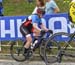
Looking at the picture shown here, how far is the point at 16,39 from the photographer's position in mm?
11812

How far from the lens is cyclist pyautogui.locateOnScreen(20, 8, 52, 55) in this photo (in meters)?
10.7

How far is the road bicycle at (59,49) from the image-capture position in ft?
33.6

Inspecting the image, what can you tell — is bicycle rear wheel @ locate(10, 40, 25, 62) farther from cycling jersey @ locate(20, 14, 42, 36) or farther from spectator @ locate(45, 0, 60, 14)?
spectator @ locate(45, 0, 60, 14)

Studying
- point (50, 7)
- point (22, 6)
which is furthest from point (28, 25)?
point (22, 6)

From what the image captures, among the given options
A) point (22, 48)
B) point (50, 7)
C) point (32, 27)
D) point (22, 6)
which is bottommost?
point (22, 48)

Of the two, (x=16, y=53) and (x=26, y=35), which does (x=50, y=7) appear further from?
(x=16, y=53)

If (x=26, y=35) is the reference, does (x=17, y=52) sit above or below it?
below

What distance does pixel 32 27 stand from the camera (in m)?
10.9

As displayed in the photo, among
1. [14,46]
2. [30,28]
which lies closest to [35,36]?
[30,28]

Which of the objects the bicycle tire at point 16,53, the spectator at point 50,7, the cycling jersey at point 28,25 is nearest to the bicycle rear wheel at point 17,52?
the bicycle tire at point 16,53

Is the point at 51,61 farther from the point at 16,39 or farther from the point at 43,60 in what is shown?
the point at 16,39

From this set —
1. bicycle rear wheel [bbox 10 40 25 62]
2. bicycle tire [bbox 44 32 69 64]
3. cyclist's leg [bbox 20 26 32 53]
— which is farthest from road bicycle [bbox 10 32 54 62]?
bicycle tire [bbox 44 32 69 64]

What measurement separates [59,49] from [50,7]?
1735 mm

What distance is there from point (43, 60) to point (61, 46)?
2.61 feet
